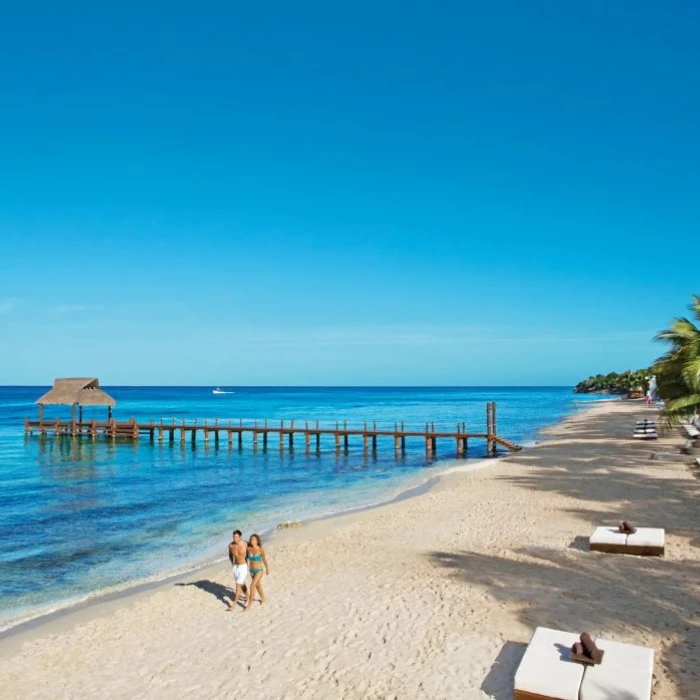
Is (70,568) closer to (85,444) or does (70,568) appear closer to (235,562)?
(235,562)

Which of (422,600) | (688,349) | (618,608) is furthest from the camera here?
(688,349)

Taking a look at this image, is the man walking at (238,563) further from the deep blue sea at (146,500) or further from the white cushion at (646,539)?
the white cushion at (646,539)

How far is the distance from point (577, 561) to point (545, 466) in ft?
57.1

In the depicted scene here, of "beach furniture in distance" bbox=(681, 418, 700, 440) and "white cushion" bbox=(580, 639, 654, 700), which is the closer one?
"white cushion" bbox=(580, 639, 654, 700)

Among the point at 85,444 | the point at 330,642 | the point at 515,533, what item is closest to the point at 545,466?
the point at 515,533

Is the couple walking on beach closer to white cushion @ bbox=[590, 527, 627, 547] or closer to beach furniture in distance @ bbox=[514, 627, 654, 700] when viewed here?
beach furniture in distance @ bbox=[514, 627, 654, 700]

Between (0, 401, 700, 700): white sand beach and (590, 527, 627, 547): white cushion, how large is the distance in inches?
18.5

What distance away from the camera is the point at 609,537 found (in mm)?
14430

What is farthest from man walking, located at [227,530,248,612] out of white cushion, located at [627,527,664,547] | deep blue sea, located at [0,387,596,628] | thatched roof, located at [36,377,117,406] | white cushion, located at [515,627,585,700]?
thatched roof, located at [36,377,117,406]

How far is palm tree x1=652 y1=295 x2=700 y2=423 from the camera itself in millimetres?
22797

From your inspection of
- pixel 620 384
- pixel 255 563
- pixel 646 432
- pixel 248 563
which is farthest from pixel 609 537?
pixel 620 384

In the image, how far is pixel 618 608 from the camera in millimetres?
10898

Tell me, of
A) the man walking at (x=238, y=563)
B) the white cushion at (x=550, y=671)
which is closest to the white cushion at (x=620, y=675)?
the white cushion at (x=550, y=671)

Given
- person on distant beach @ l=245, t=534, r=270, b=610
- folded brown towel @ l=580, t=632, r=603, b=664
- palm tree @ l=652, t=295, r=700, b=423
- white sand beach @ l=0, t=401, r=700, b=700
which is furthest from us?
palm tree @ l=652, t=295, r=700, b=423
